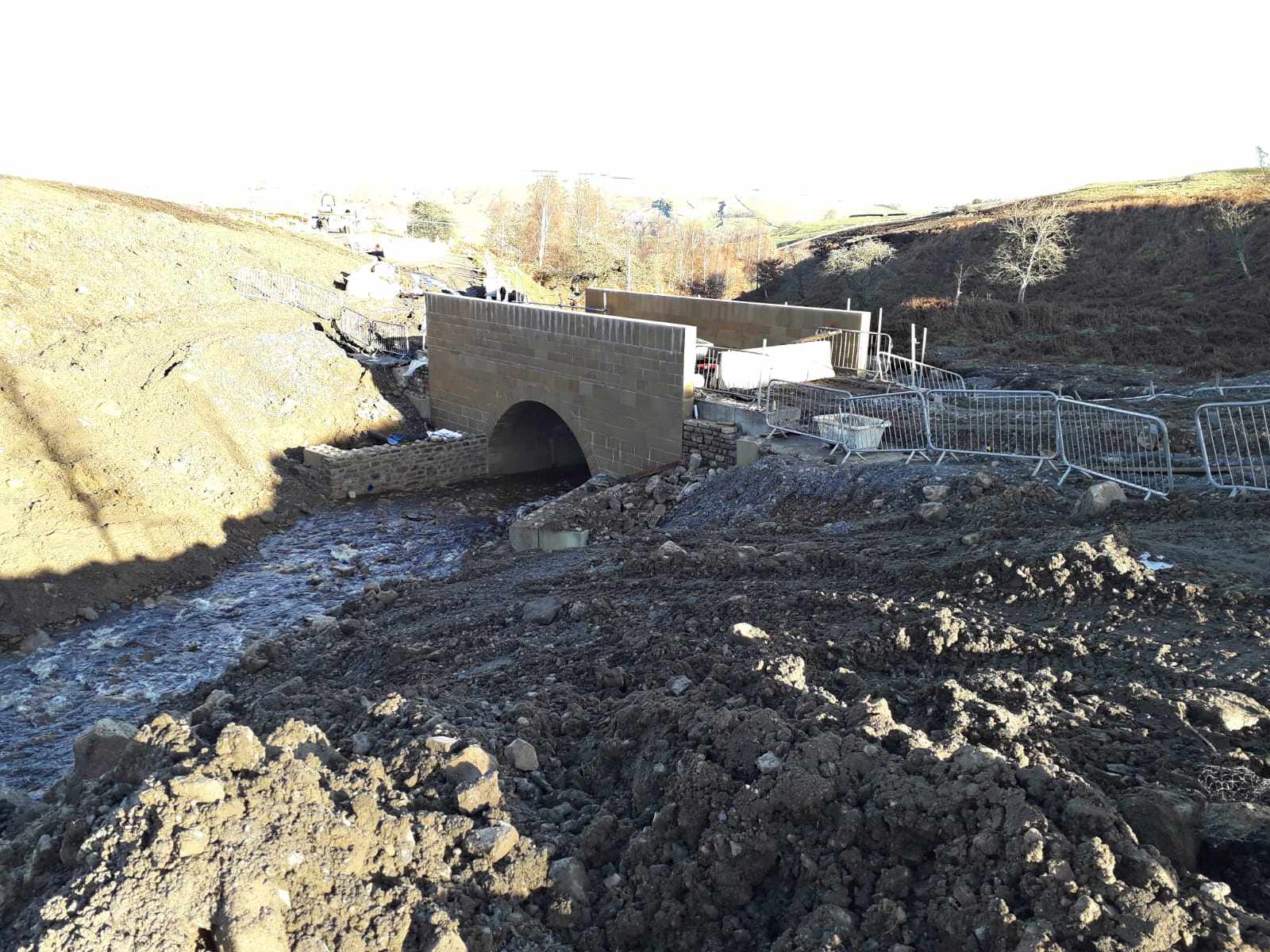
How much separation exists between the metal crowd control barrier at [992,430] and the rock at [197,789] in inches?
361

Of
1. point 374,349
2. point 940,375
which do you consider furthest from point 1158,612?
point 374,349

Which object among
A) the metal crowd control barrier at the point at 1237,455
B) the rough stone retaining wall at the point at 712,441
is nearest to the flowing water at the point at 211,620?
Answer: the rough stone retaining wall at the point at 712,441

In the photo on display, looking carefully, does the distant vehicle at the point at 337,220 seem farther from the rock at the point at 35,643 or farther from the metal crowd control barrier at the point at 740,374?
the rock at the point at 35,643

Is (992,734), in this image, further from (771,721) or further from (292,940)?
(292,940)

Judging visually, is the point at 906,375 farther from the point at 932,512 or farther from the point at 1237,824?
the point at 1237,824

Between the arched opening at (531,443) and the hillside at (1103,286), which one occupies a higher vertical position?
the hillside at (1103,286)

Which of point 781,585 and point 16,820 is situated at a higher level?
point 781,585

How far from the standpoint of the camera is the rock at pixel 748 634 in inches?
246

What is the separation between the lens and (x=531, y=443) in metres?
20.1

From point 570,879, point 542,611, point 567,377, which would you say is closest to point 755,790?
point 570,879

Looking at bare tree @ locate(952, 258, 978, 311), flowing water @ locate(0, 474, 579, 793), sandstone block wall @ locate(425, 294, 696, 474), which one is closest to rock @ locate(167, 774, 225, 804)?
flowing water @ locate(0, 474, 579, 793)

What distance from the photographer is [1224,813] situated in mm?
3783

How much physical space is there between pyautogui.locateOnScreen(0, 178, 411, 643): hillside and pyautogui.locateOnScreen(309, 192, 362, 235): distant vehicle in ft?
55.7

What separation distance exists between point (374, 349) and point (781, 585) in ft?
58.4
